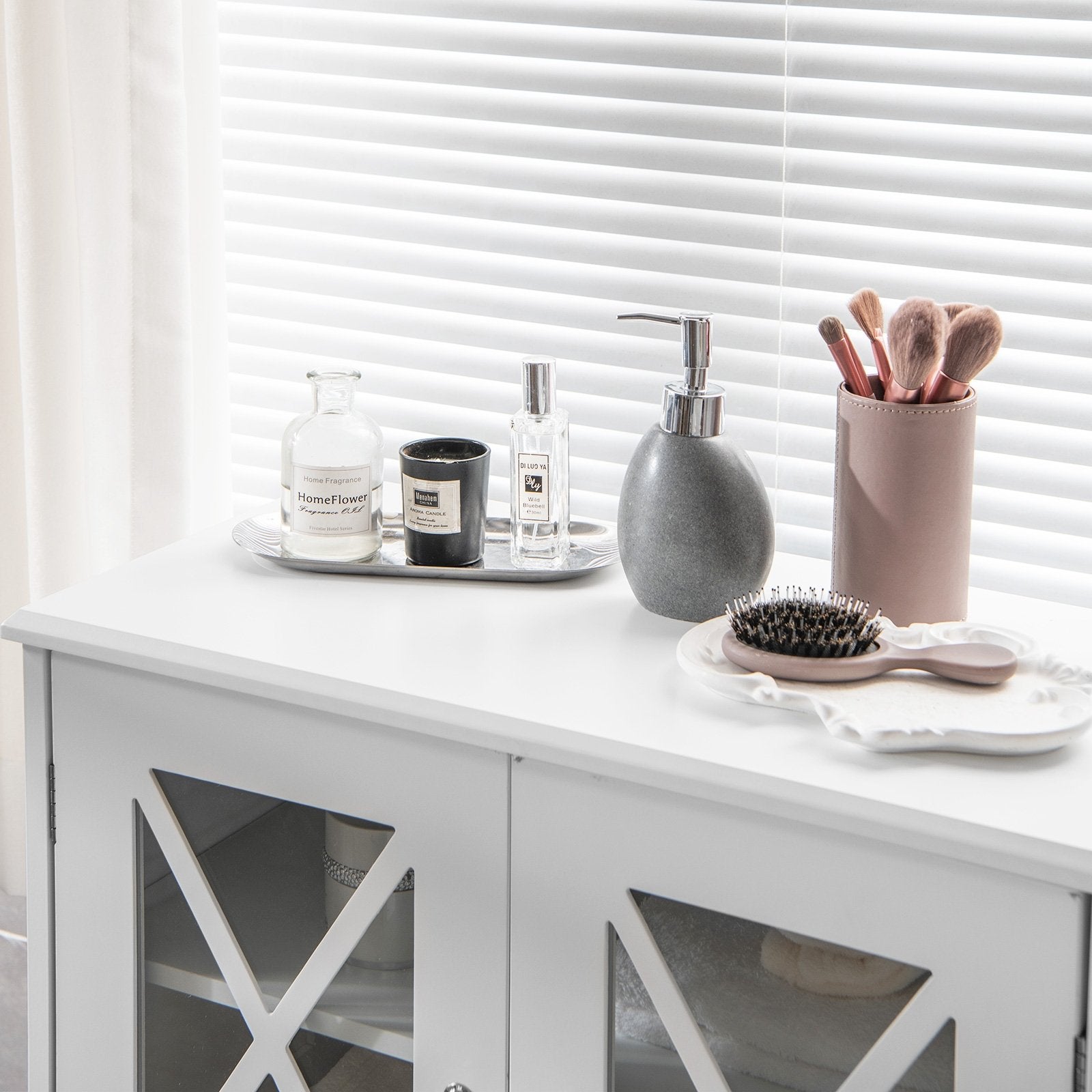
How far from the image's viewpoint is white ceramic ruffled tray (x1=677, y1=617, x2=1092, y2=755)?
0.70 meters

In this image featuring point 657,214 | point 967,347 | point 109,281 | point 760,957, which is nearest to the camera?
point 760,957

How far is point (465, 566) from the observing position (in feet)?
3.21

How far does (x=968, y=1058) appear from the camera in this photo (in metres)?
0.65

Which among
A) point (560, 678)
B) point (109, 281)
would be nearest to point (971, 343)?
point (560, 678)

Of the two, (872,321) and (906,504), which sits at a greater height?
(872,321)

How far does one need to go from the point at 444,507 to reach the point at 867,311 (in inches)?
13.1

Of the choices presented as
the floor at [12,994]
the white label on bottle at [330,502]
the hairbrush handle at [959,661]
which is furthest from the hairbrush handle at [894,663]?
the floor at [12,994]

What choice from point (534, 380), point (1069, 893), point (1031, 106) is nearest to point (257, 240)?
point (534, 380)

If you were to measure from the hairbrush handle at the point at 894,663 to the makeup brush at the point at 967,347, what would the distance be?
17 cm

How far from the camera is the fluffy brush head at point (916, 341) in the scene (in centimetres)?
80

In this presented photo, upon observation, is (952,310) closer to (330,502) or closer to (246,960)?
(330,502)

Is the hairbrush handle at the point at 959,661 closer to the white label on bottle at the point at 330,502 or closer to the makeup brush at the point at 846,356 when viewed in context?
the makeup brush at the point at 846,356

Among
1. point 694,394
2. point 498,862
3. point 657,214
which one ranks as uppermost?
point 657,214

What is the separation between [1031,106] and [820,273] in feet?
0.63
